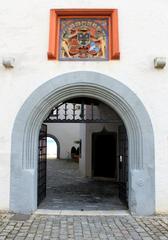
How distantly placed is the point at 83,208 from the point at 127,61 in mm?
3660

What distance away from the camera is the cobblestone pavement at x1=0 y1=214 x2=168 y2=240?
5066 millimetres

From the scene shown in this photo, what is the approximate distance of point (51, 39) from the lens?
662 cm

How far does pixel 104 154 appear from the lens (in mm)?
12312

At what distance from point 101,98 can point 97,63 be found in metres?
0.81

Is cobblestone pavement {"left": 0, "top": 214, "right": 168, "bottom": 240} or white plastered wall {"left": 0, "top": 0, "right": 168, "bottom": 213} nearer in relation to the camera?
cobblestone pavement {"left": 0, "top": 214, "right": 168, "bottom": 240}

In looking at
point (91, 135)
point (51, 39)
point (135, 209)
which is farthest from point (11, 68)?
point (91, 135)

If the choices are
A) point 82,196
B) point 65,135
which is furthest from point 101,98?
point 65,135

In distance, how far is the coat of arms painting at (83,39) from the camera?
6.77 meters

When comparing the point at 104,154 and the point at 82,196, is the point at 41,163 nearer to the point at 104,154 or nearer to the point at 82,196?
the point at 82,196

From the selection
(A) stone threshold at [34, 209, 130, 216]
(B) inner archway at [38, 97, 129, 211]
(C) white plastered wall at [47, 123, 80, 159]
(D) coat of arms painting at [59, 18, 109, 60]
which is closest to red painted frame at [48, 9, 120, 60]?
(D) coat of arms painting at [59, 18, 109, 60]

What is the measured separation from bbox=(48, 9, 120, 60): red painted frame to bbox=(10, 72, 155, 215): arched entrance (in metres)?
0.59

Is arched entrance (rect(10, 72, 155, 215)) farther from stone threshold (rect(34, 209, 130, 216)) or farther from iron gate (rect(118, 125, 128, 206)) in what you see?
iron gate (rect(118, 125, 128, 206))

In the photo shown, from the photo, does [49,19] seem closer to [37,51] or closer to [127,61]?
[37,51]

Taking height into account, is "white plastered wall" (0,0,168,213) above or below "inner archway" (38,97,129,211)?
above
